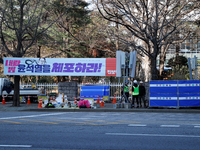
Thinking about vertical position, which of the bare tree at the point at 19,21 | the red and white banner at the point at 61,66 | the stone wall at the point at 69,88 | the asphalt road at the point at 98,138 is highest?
the bare tree at the point at 19,21

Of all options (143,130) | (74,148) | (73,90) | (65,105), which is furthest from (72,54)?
(74,148)

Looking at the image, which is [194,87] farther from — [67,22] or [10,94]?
[67,22]

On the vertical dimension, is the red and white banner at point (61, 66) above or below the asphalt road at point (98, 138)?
above

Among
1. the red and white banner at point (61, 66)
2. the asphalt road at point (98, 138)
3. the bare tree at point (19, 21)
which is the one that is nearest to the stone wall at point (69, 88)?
the red and white banner at point (61, 66)

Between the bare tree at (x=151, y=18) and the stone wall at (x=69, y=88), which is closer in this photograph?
the bare tree at (x=151, y=18)

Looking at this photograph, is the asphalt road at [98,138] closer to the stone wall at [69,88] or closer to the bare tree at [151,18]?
the bare tree at [151,18]

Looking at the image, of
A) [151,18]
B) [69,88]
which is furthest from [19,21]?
[151,18]

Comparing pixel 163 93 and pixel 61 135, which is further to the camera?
pixel 163 93

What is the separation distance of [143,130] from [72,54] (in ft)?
83.4

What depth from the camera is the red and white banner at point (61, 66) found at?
22.4 m

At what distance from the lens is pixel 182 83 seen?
1819 centimetres

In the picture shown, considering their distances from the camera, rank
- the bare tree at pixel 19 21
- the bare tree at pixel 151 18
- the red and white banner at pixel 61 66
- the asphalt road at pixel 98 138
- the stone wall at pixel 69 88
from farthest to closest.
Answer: the stone wall at pixel 69 88, the red and white banner at pixel 61 66, the bare tree at pixel 151 18, the bare tree at pixel 19 21, the asphalt road at pixel 98 138

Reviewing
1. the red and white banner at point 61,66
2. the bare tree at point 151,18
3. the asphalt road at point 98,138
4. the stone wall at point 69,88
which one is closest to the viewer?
the asphalt road at point 98,138

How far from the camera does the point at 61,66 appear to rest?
75.4ft
